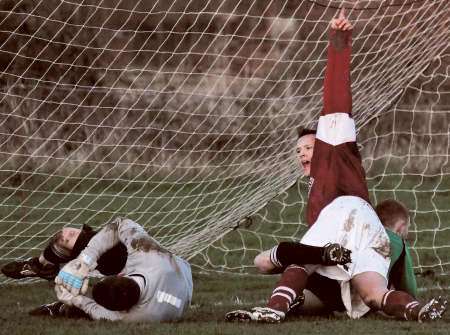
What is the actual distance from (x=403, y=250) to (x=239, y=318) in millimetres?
855

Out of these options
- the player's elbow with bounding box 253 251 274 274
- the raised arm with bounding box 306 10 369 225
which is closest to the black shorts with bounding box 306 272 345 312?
the player's elbow with bounding box 253 251 274 274

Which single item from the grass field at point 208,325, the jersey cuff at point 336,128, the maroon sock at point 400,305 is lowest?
the grass field at point 208,325

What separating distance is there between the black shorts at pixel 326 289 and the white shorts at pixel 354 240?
83 mm

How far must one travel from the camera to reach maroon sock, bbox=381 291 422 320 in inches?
199

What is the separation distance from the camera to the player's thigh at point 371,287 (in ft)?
16.9

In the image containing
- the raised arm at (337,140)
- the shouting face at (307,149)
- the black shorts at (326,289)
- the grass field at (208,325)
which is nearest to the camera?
the grass field at (208,325)

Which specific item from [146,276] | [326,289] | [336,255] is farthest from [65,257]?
[336,255]

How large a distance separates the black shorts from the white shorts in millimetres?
83

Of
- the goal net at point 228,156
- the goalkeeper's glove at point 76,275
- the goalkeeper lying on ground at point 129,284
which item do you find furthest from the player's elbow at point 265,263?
the goal net at point 228,156

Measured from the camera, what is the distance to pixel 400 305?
16.6 feet

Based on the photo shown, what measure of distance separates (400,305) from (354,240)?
38 centimetres

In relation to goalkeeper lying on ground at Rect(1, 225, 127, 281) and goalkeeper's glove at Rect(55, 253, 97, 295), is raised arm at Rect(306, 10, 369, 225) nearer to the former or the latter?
goalkeeper lying on ground at Rect(1, 225, 127, 281)

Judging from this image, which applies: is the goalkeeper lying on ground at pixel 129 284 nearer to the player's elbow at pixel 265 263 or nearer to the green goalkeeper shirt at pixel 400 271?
the player's elbow at pixel 265 263

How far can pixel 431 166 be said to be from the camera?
13.0m
